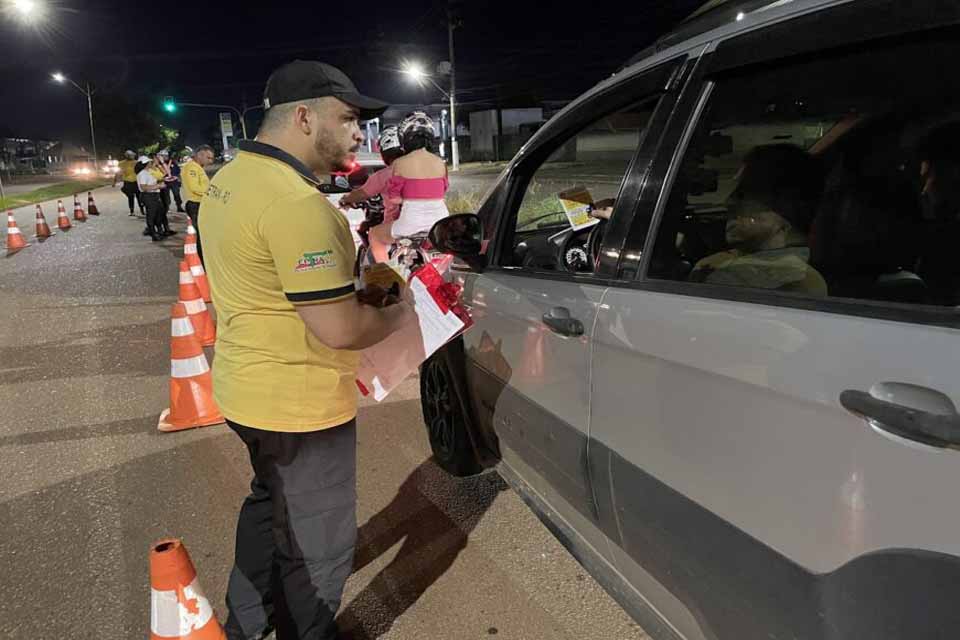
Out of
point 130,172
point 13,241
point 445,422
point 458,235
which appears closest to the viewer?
point 458,235

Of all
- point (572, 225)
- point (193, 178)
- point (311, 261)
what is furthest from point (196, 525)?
point (193, 178)

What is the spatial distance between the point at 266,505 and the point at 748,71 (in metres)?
1.98

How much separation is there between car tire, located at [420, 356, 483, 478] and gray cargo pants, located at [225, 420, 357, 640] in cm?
106

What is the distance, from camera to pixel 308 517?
75.7 inches

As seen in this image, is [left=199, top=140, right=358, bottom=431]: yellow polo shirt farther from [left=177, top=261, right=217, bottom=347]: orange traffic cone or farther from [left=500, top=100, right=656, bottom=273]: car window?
[left=177, top=261, right=217, bottom=347]: orange traffic cone

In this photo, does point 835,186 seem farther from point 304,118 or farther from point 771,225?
point 304,118

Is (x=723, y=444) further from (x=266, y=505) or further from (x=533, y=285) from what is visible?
(x=266, y=505)

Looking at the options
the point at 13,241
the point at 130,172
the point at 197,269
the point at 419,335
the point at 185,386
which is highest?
the point at 130,172

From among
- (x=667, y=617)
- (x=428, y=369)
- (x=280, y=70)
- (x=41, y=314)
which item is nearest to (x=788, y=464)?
(x=667, y=617)

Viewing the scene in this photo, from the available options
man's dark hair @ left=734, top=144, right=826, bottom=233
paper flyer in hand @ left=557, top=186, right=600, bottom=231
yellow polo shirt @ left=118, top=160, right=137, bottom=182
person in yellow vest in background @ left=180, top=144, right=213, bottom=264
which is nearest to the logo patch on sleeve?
man's dark hair @ left=734, top=144, right=826, bottom=233

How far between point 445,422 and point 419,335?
1.34m

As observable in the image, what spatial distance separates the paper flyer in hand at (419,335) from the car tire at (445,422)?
0.92 metres

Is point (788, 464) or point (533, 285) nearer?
point (788, 464)

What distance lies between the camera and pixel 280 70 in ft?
5.83
